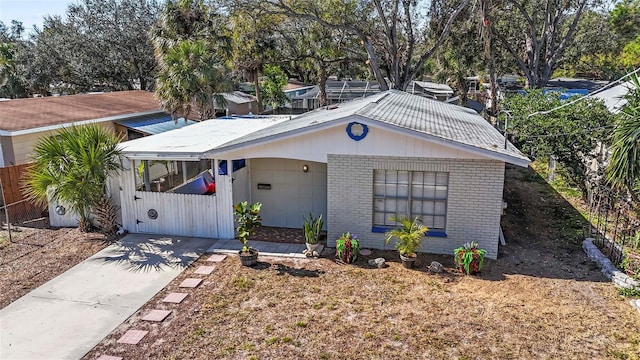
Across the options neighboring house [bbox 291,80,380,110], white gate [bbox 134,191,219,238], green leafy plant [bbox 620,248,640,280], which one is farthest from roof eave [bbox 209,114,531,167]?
neighboring house [bbox 291,80,380,110]

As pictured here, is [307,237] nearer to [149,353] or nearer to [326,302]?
[326,302]

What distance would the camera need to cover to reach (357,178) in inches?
429

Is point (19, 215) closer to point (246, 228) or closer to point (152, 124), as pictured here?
point (246, 228)

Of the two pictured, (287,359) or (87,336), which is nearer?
(287,359)

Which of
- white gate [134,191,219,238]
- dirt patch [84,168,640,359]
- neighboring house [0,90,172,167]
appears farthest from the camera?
neighboring house [0,90,172,167]

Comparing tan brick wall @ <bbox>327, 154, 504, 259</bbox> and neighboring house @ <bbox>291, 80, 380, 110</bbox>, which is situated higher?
neighboring house @ <bbox>291, 80, 380, 110</bbox>

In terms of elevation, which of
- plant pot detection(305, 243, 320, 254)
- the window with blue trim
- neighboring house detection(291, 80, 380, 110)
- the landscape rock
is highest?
neighboring house detection(291, 80, 380, 110)

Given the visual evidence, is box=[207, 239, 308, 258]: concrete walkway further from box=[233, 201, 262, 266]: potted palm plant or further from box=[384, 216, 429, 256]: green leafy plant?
box=[384, 216, 429, 256]: green leafy plant

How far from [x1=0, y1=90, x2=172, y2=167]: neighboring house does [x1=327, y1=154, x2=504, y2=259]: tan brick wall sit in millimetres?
9382

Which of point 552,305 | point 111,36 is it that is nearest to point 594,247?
point 552,305

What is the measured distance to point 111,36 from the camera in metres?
33.6

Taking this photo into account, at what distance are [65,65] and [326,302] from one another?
3429 centimetres

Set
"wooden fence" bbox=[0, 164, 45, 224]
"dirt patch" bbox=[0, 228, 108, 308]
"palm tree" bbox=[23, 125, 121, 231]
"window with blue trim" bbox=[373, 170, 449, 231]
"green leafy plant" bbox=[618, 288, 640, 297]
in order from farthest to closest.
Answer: "wooden fence" bbox=[0, 164, 45, 224] → "palm tree" bbox=[23, 125, 121, 231] → "window with blue trim" bbox=[373, 170, 449, 231] → "dirt patch" bbox=[0, 228, 108, 308] → "green leafy plant" bbox=[618, 288, 640, 297]

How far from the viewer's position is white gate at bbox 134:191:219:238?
475 inches
